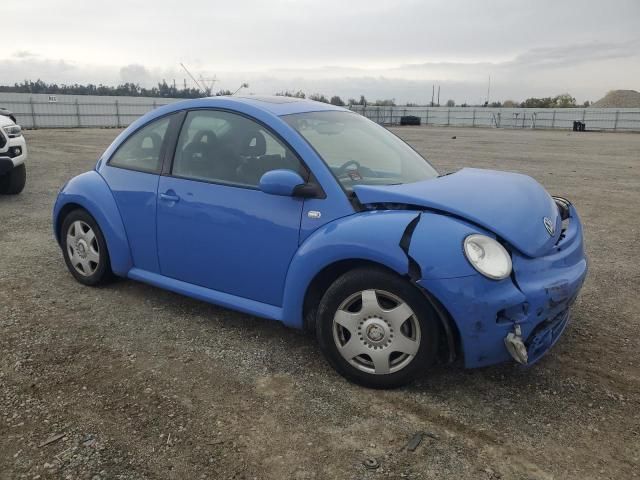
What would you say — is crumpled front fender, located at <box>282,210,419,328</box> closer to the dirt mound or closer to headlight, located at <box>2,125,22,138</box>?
headlight, located at <box>2,125,22,138</box>

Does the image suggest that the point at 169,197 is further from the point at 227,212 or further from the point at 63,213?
the point at 63,213

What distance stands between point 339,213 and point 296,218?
0.88ft

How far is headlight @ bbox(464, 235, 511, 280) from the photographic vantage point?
270 centimetres

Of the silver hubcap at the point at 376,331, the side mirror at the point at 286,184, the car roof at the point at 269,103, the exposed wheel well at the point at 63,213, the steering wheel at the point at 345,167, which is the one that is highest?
the car roof at the point at 269,103

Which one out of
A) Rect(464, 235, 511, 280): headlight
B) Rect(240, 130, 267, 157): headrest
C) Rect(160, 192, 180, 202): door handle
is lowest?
Rect(464, 235, 511, 280): headlight

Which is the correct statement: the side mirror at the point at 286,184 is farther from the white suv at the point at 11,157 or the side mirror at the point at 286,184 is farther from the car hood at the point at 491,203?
the white suv at the point at 11,157

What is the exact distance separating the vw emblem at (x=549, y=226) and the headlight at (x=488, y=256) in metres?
A: 0.52

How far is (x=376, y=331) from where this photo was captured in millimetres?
2930

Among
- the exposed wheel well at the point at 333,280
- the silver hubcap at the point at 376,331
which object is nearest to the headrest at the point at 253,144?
the exposed wheel well at the point at 333,280

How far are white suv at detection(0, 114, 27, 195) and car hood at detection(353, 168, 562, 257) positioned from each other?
712 centimetres

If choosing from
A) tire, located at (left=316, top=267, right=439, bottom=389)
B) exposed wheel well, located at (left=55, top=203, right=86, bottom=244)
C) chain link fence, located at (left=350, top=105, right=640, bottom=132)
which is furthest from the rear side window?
chain link fence, located at (left=350, top=105, right=640, bottom=132)

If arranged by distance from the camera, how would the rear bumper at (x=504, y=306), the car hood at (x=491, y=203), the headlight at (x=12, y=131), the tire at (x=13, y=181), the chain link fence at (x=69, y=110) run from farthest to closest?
the chain link fence at (x=69, y=110) < the tire at (x=13, y=181) < the headlight at (x=12, y=131) < the car hood at (x=491, y=203) < the rear bumper at (x=504, y=306)


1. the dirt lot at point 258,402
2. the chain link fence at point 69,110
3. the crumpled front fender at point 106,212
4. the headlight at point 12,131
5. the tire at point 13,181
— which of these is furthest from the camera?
the chain link fence at point 69,110

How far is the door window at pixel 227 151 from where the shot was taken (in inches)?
136
